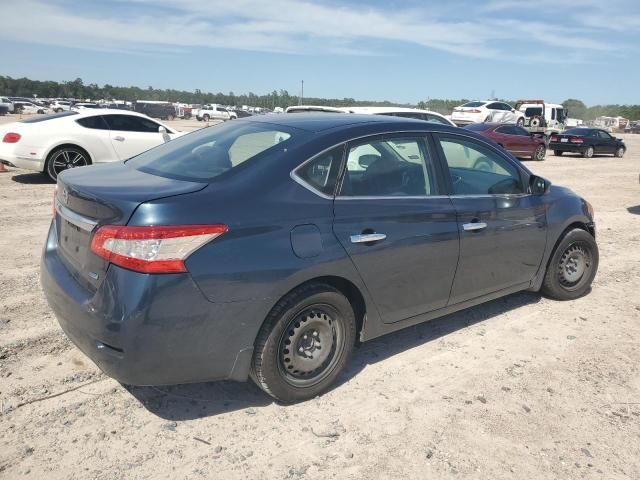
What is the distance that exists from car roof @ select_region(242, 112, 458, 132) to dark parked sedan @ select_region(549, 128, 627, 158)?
2228 cm

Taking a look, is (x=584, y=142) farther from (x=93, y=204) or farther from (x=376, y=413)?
(x=93, y=204)

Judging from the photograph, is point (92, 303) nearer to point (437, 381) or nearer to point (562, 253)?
point (437, 381)

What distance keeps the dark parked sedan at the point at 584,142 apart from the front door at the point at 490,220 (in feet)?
70.7

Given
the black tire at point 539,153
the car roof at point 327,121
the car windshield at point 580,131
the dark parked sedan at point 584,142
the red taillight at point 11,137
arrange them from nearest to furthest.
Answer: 1. the car roof at point 327,121
2. the red taillight at point 11,137
3. the black tire at point 539,153
4. the dark parked sedan at point 584,142
5. the car windshield at point 580,131

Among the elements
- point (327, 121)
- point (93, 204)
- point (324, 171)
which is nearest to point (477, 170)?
point (327, 121)

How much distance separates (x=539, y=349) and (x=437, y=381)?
1054mm

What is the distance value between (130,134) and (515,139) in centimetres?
1469

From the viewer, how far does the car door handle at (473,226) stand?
3891 mm

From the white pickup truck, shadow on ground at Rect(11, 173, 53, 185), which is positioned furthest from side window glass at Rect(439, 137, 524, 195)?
the white pickup truck

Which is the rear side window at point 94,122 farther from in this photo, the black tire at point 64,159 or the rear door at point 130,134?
the black tire at point 64,159

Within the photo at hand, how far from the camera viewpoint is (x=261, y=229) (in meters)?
2.87

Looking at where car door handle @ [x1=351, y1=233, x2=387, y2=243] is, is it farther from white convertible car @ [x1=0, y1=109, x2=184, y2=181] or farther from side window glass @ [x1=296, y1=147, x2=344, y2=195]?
white convertible car @ [x1=0, y1=109, x2=184, y2=181]

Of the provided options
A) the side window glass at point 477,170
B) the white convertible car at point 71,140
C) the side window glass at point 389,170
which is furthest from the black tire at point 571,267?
the white convertible car at point 71,140

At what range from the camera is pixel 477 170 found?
435 centimetres
